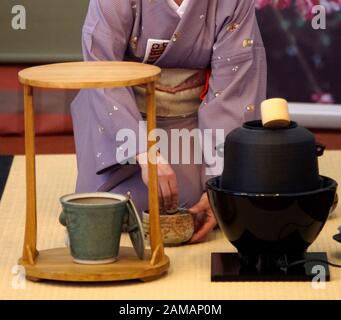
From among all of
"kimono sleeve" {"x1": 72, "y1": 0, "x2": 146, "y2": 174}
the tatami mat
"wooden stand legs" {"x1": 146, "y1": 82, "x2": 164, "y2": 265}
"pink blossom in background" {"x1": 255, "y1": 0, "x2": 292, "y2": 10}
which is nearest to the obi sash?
"kimono sleeve" {"x1": 72, "y1": 0, "x2": 146, "y2": 174}

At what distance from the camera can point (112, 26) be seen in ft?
8.78

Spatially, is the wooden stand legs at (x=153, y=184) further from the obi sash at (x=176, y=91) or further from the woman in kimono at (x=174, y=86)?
the obi sash at (x=176, y=91)

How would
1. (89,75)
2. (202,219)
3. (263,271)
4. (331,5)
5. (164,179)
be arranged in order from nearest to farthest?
(89,75) → (263,271) → (164,179) → (202,219) → (331,5)

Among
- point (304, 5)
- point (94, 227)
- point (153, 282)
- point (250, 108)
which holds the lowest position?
point (153, 282)

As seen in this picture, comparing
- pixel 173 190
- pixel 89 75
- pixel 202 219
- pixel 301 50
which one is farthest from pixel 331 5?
pixel 89 75

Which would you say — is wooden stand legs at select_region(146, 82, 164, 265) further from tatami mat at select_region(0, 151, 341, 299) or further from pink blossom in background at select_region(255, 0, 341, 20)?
pink blossom in background at select_region(255, 0, 341, 20)

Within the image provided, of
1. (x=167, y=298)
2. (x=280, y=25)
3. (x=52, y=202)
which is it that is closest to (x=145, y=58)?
(x=52, y=202)

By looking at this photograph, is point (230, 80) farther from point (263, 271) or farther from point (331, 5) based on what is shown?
point (331, 5)

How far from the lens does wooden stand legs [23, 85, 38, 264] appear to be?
2.28 metres

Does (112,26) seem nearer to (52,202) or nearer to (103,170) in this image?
(103,170)

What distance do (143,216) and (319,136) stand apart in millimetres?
1512

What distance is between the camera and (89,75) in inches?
88.1

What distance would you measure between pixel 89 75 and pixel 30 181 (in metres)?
0.27

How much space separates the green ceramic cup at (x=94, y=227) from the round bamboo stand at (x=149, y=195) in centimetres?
3
